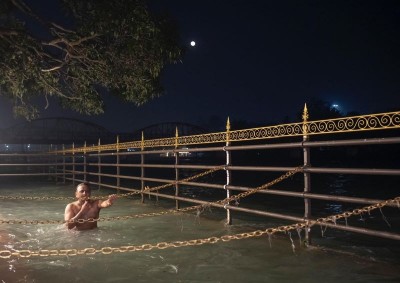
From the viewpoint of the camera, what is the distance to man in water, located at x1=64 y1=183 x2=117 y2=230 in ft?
23.5

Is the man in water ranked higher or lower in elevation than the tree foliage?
lower

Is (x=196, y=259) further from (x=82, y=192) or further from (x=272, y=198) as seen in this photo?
(x=272, y=198)

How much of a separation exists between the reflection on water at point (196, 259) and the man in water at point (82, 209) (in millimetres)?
198

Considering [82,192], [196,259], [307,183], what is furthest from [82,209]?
[307,183]

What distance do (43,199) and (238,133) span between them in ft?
28.0

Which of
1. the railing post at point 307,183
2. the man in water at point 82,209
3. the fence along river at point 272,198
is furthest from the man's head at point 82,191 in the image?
the railing post at point 307,183

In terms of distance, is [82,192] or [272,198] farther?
[272,198]

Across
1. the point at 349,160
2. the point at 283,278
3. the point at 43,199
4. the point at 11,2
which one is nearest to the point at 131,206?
the point at 43,199

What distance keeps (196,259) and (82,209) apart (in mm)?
2925

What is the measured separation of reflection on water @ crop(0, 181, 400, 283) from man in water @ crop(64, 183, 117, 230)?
0.65 feet

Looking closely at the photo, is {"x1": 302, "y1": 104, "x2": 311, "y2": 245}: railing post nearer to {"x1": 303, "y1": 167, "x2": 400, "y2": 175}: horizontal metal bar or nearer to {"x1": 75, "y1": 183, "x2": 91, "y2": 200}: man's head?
{"x1": 303, "y1": 167, "x2": 400, "y2": 175}: horizontal metal bar

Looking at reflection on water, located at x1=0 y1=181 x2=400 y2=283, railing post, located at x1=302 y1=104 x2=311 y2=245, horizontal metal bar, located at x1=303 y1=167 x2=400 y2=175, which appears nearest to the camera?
reflection on water, located at x1=0 y1=181 x2=400 y2=283

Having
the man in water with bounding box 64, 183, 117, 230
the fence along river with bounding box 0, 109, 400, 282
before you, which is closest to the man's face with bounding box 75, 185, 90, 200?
the man in water with bounding box 64, 183, 117, 230

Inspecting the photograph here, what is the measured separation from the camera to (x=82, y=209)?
729 centimetres
